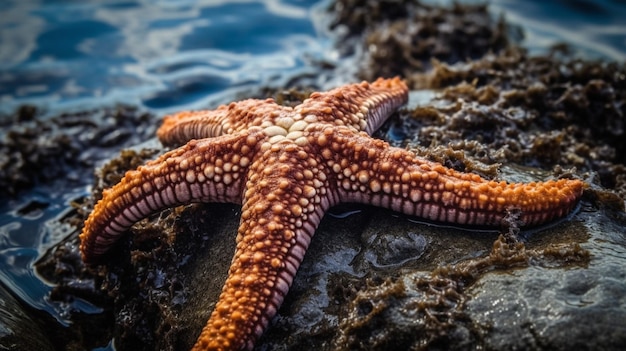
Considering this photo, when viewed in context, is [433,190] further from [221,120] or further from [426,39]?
Result: [426,39]

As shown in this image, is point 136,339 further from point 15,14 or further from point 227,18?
point 15,14

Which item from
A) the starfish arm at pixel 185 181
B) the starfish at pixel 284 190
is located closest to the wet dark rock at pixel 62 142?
the starfish at pixel 284 190

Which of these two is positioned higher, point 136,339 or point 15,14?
point 15,14

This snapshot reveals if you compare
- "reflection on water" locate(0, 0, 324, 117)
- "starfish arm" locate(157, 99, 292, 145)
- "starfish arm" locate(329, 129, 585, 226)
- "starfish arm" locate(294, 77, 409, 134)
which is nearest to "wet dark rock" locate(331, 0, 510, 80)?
"reflection on water" locate(0, 0, 324, 117)

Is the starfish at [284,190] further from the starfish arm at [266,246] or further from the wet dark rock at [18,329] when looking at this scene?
the wet dark rock at [18,329]

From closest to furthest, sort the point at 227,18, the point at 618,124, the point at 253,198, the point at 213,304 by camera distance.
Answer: the point at 253,198 < the point at 213,304 < the point at 618,124 < the point at 227,18

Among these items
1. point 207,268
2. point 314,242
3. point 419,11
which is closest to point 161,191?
point 207,268
